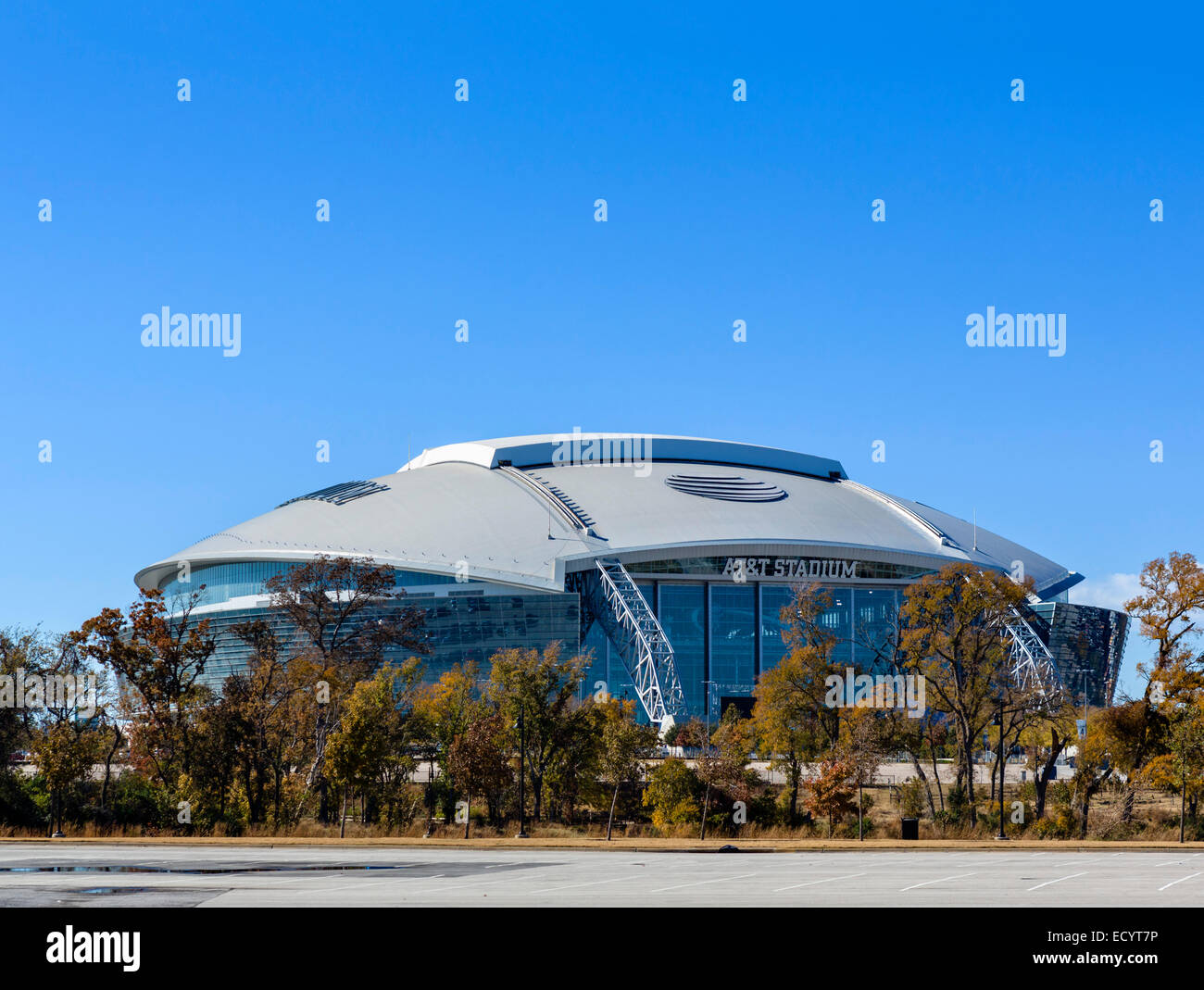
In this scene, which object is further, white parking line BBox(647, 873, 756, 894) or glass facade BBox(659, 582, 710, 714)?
glass facade BBox(659, 582, 710, 714)

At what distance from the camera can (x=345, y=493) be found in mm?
90875

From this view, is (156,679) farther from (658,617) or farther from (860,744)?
(658,617)

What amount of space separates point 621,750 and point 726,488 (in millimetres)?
51983

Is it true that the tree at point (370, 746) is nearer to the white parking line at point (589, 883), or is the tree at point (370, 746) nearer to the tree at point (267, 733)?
the tree at point (267, 733)

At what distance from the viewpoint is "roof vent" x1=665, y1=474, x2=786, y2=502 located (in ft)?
299

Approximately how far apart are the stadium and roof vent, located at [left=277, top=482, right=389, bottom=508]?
22 cm

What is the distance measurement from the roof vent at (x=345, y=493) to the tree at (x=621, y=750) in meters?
46.6

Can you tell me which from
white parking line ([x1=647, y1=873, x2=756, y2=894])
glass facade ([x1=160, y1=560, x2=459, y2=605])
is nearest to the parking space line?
white parking line ([x1=647, y1=873, x2=756, y2=894])

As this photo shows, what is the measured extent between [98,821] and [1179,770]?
35373mm

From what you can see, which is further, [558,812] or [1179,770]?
[558,812]

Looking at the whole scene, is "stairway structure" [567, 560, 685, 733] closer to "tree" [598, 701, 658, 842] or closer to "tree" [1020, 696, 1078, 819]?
"tree" [1020, 696, 1078, 819]
